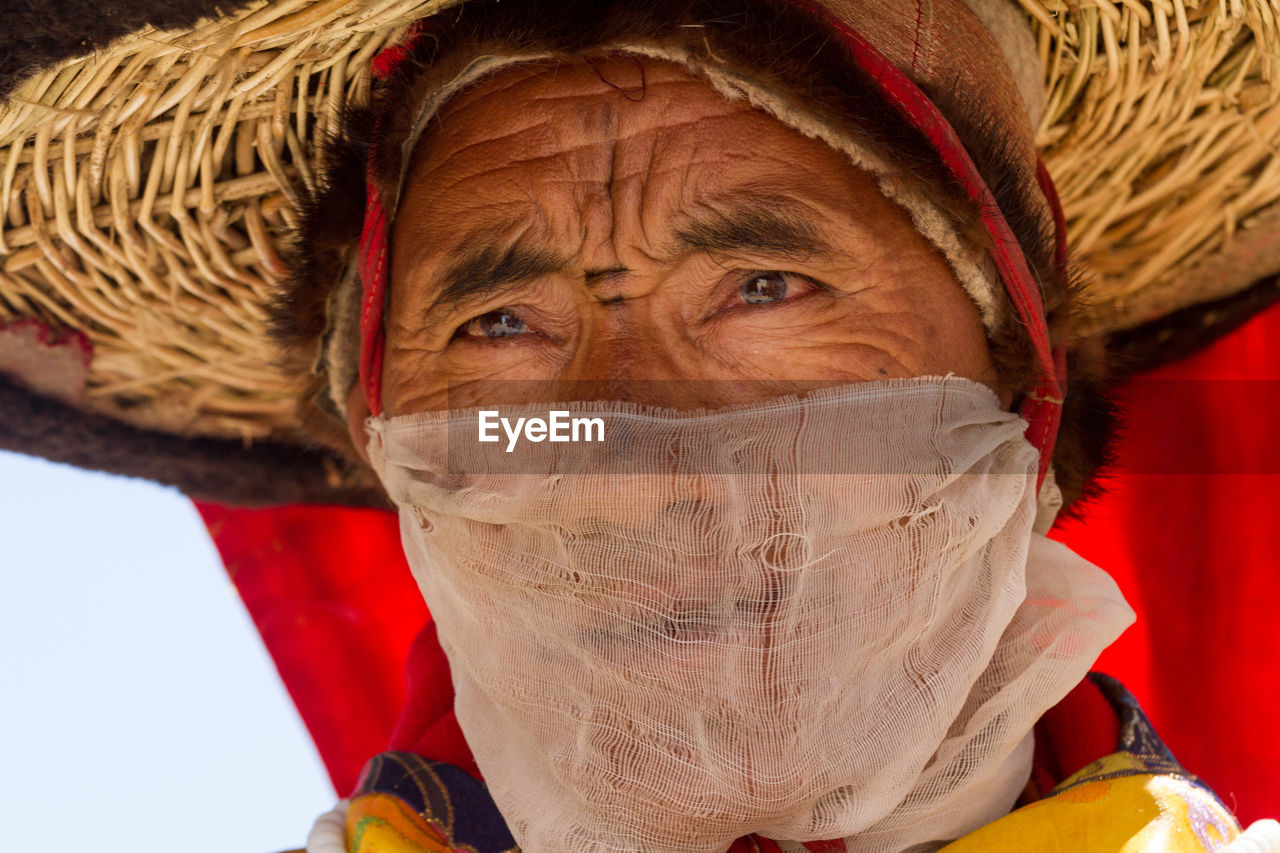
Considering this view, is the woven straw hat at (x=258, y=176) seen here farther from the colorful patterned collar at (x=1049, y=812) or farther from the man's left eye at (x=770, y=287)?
the colorful patterned collar at (x=1049, y=812)

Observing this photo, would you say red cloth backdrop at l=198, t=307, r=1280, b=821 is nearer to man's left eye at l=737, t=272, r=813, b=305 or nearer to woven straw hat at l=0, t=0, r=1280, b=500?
woven straw hat at l=0, t=0, r=1280, b=500

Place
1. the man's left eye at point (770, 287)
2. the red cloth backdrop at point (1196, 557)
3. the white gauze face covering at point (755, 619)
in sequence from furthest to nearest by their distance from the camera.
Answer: the red cloth backdrop at point (1196, 557) → the man's left eye at point (770, 287) → the white gauze face covering at point (755, 619)

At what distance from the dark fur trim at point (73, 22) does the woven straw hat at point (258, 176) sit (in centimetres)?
11

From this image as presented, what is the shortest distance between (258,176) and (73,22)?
596mm

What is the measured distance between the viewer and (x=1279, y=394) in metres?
2.15

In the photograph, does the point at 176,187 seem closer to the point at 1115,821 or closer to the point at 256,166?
the point at 256,166

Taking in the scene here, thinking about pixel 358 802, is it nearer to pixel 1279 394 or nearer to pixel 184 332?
pixel 184 332

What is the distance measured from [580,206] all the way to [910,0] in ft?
1.58

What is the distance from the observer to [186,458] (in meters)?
2.13

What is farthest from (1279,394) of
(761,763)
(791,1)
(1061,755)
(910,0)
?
(761,763)

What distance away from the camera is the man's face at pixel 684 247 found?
56.1 inches

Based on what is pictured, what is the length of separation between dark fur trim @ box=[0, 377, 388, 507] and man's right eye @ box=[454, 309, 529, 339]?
71 cm

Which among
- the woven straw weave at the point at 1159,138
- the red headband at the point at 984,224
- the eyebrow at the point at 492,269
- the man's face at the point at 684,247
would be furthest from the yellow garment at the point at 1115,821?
the eyebrow at the point at 492,269

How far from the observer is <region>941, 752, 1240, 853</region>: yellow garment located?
1.36 meters
